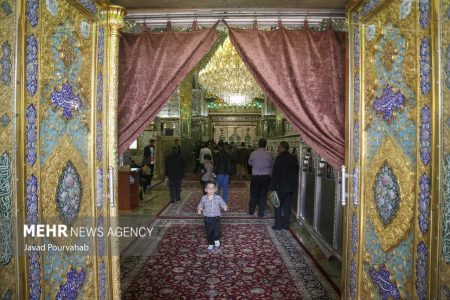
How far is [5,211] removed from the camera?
1659 mm

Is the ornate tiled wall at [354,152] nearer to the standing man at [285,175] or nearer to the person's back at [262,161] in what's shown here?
the standing man at [285,175]

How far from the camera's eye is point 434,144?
1708 millimetres

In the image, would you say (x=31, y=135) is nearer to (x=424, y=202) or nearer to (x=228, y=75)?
(x=424, y=202)

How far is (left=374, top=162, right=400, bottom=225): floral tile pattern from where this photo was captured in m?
2.07

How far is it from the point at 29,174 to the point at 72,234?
60 centimetres

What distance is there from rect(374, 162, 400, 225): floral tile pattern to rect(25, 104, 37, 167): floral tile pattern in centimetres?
216

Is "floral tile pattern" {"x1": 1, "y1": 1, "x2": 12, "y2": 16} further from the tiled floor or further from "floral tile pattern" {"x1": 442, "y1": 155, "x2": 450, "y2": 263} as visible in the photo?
the tiled floor

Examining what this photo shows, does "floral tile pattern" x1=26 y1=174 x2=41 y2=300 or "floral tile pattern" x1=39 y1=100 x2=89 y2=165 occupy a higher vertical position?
"floral tile pattern" x1=39 y1=100 x2=89 y2=165

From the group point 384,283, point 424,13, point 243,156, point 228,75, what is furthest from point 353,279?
point 243,156

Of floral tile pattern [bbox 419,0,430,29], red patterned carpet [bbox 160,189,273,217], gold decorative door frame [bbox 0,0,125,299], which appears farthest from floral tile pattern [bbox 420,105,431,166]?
red patterned carpet [bbox 160,189,273,217]

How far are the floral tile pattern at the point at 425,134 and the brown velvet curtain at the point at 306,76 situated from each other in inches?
31.1

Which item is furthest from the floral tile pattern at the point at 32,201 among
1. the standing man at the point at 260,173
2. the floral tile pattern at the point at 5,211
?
the standing man at the point at 260,173

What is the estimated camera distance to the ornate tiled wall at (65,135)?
70.8 inches

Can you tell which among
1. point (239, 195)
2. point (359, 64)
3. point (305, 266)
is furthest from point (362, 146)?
point (239, 195)
